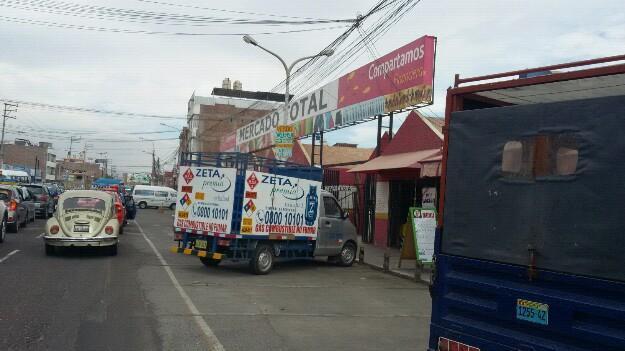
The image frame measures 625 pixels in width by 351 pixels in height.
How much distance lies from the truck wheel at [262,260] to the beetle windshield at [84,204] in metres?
4.55

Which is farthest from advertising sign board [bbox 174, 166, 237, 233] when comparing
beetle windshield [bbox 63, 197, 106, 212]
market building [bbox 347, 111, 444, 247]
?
market building [bbox 347, 111, 444, 247]

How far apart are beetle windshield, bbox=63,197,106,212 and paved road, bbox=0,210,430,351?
120 centimetres

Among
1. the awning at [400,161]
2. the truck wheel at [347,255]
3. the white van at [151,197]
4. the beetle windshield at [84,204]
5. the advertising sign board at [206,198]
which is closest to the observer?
the advertising sign board at [206,198]

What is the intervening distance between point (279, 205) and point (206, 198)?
5.51 ft

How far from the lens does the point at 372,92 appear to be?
68.3 feet

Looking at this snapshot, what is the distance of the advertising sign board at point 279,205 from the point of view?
12.3 metres

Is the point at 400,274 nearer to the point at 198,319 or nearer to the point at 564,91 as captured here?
the point at 198,319

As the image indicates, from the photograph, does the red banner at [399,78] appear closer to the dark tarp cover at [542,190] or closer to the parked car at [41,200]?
the dark tarp cover at [542,190]

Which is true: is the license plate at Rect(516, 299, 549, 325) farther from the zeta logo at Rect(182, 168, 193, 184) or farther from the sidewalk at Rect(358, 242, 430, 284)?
the zeta logo at Rect(182, 168, 193, 184)

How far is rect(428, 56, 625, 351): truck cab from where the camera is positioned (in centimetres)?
363

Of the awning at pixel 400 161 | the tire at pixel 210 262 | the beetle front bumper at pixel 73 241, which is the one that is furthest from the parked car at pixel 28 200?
the awning at pixel 400 161

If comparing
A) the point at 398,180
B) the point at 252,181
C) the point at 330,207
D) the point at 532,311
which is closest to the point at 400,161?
the point at 398,180

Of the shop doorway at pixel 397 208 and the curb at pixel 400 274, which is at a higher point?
the shop doorway at pixel 397 208

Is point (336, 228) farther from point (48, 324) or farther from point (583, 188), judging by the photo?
point (583, 188)
